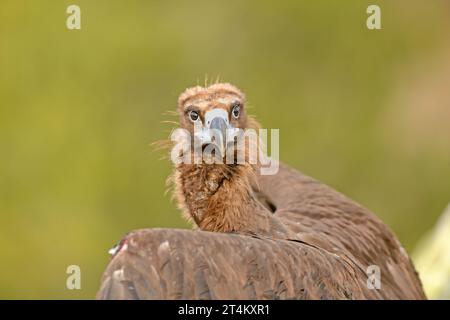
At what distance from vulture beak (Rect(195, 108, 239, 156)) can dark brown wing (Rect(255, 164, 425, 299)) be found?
0.70 meters

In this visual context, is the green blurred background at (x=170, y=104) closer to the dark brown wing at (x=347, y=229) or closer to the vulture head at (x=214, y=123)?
the dark brown wing at (x=347, y=229)

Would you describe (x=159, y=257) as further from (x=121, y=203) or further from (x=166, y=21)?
(x=166, y=21)

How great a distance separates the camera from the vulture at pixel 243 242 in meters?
4.76

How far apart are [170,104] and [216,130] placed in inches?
351

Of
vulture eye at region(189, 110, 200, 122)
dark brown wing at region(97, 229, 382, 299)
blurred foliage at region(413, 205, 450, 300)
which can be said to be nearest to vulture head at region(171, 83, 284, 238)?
vulture eye at region(189, 110, 200, 122)

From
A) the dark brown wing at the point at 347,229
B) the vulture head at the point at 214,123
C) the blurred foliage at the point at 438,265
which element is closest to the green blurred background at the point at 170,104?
the blurred foliage at the point at 438,265

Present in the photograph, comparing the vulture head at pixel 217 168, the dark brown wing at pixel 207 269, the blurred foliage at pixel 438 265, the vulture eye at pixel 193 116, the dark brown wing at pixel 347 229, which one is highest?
the vulture eye at pixel 193 116

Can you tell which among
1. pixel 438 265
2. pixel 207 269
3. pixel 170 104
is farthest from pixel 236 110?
pixel 170 104

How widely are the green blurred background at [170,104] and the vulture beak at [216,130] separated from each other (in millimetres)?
8832

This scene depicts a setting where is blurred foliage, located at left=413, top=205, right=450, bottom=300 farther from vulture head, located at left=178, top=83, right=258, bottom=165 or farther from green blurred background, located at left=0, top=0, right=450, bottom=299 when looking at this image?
green blurred background, located at left=0, top=0, right=450, bottom=299

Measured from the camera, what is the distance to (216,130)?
5.64m

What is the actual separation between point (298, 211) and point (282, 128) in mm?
8488

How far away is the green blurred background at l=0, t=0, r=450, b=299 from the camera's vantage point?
14969 millimetres

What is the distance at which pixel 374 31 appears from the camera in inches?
629
